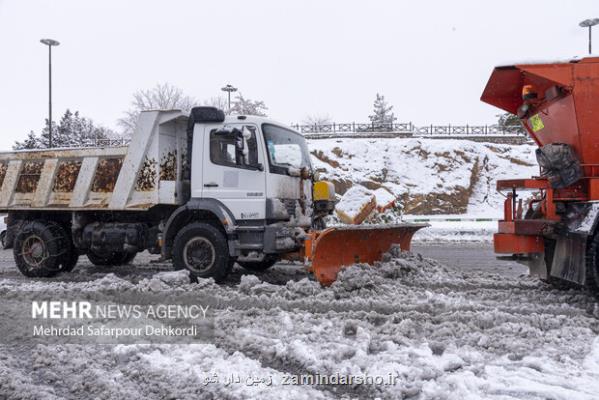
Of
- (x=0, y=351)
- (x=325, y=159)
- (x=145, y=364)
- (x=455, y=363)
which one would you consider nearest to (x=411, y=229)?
(x=455, y=363)

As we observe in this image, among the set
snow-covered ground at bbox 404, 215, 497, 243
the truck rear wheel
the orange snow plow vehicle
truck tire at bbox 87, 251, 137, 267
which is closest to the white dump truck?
truck tire at bbox 87, 251, 137, 267

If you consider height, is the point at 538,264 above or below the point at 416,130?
below

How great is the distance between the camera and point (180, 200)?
789cm

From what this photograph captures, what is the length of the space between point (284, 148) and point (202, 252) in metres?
2.04

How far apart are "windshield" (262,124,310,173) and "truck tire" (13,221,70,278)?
13.4 ft

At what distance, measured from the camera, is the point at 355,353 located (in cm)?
413

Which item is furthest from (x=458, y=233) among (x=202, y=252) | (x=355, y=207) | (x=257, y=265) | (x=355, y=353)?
(x=355, y=353)

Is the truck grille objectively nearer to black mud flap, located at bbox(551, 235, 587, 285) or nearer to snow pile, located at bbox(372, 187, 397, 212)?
black mud flap, located at bbox(551, 235, 587, 285)

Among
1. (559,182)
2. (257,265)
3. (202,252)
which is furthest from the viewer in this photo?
(257,265)

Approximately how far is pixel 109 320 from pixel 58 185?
411 centimetres

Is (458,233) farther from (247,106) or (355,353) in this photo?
(247,106)

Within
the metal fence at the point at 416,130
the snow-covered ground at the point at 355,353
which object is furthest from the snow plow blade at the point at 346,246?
the metal fence at the point at 416,130

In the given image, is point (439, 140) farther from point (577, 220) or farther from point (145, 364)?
point (145, 364)

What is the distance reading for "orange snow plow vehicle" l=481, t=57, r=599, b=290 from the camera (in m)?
5.62
